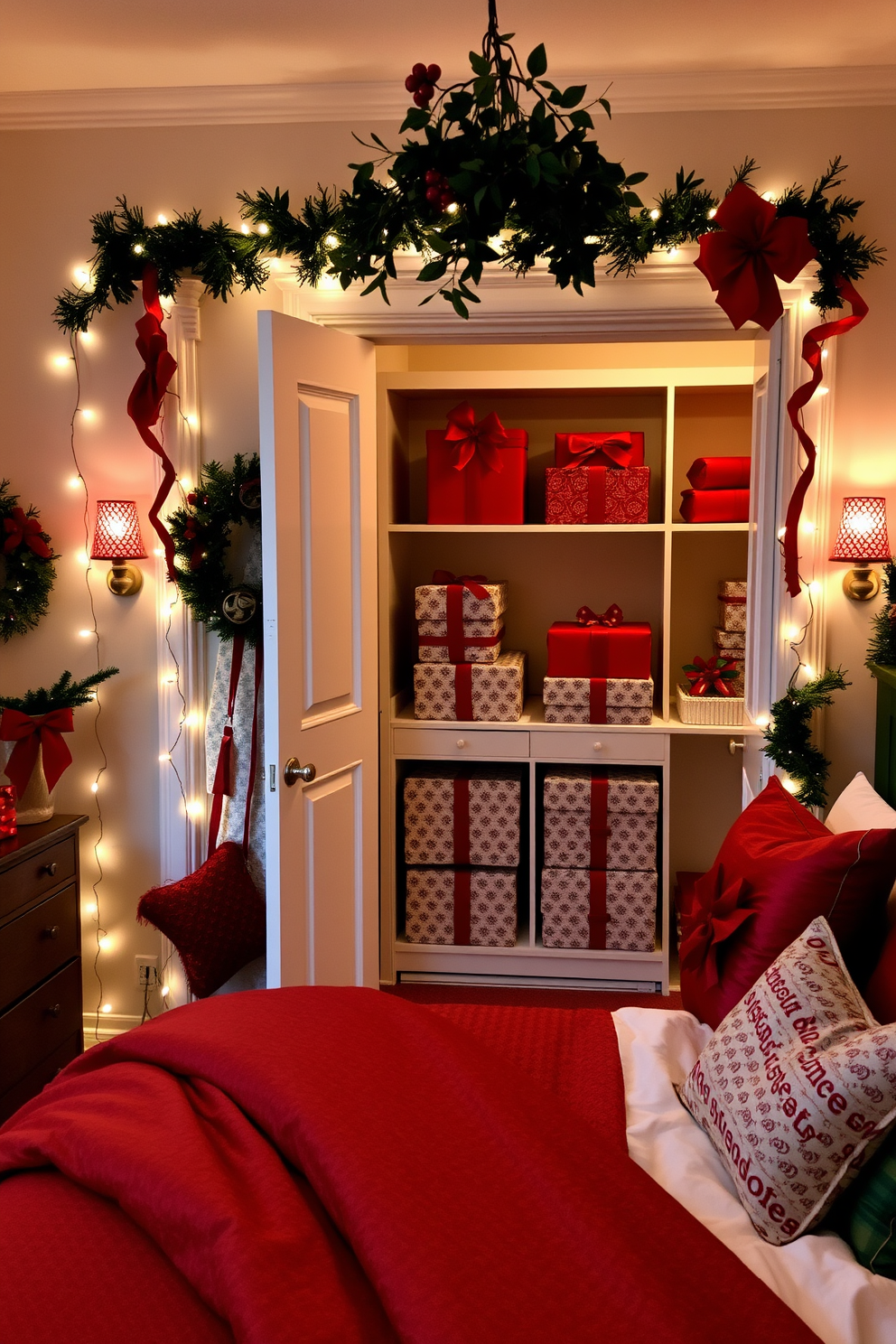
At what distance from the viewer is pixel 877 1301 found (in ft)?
3.89

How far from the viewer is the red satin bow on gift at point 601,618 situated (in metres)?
3.73

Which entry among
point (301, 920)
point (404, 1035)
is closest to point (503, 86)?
point (404, 1035)

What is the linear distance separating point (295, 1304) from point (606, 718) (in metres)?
2.66

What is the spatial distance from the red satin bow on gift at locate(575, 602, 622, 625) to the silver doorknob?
1.38 meters

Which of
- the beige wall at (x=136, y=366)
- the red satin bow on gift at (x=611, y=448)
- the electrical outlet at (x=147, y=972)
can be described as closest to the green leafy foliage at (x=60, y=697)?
the beige wall at (x=136, y=366)

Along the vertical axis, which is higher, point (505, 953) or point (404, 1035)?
point (404, 1035)

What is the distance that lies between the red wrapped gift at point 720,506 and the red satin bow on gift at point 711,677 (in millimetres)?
483

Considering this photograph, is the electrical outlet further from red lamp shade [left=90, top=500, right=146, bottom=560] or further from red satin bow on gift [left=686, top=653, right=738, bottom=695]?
red satin bow on gift [left=686, top=653, right=738, bottom=695]

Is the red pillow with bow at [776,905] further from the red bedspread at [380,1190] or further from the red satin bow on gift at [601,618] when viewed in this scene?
the red satin bow on gift at [601,618]

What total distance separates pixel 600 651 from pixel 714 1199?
2342 millimetres

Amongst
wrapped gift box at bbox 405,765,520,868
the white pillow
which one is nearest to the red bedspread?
the white pillow

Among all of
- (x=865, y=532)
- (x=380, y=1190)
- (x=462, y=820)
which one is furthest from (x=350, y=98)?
(x=380, y=1190)

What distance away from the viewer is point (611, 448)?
3582 mm

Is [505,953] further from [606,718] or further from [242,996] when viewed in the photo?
[242,996]
